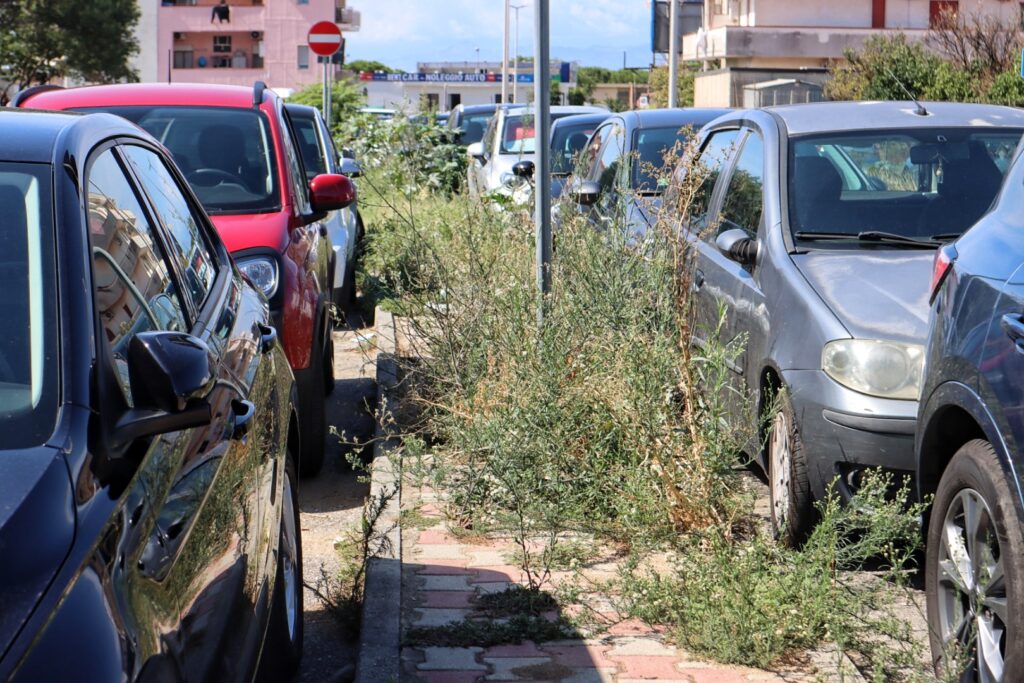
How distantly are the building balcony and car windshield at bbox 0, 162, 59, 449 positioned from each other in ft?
296

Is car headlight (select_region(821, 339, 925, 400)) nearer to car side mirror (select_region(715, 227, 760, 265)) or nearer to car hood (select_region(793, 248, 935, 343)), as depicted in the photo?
car hood (select_region(793, 248, 935, 343))

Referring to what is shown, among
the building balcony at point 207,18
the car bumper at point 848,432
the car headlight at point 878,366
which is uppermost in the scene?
the building balcony at point 207,18

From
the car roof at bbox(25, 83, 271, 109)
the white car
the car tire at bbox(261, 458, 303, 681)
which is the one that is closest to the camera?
the car tire at bbox(261, 458, 303, 681)

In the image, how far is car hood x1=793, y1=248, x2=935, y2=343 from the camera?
4949 millimetres

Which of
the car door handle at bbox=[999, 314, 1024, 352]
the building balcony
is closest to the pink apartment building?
the building balcony

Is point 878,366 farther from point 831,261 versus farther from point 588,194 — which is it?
point 588,194

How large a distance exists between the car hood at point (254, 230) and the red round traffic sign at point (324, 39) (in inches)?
405

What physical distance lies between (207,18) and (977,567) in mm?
91576

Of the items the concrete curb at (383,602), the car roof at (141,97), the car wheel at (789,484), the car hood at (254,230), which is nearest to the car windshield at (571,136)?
the car roof at (141,97)

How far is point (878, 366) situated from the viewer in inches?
192

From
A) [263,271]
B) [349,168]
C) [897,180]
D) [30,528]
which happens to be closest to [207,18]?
[349,168]

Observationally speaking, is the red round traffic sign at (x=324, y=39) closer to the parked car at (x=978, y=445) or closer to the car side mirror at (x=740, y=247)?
the car side mirror at (x=740, y=247)

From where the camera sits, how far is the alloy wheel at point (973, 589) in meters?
3.39

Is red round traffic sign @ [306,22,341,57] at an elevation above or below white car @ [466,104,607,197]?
above
